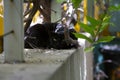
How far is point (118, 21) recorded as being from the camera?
2184 mm

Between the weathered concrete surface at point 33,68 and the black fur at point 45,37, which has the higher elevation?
the black fur at point 45,37

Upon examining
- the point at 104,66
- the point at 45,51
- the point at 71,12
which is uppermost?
the point at 71,12

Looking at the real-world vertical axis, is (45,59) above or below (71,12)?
below

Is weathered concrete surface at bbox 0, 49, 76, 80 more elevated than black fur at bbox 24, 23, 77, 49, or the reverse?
black fur at bbox 24, 23, 77, 49

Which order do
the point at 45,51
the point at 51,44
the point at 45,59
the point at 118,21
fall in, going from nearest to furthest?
the point at 45,59
the point at 45,51
the point at 51,44
the point at 118,21

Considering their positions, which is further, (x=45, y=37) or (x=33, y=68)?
(x=45, y=37)

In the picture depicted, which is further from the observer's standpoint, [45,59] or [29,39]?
[29,39]

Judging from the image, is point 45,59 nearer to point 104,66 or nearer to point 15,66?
point 15,66

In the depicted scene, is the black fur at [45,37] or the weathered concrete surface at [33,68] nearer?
the weathered concrete surface at [33,68]

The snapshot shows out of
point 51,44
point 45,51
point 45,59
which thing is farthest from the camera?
point 51,44

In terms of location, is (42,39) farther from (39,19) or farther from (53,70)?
(53,70)

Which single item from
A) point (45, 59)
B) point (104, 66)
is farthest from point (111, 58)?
point (45, 59)

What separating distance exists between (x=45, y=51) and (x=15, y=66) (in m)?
0.33

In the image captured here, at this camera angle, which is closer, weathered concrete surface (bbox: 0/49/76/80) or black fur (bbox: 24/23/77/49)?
weathered concrete surface (bbox: 0/49/76/80)
